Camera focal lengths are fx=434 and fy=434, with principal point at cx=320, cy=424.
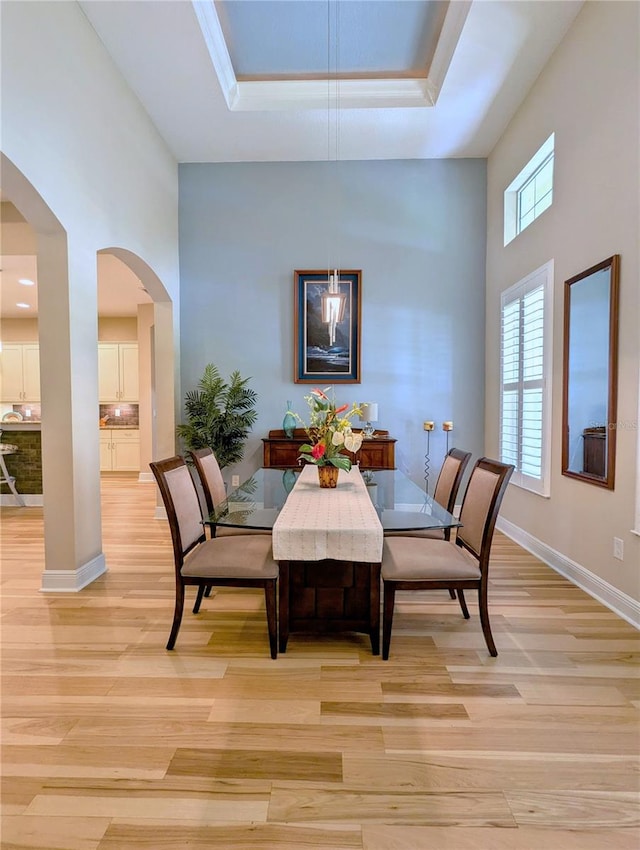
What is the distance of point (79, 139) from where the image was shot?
9.47 ft

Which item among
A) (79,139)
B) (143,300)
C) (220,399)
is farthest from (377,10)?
(143,300)

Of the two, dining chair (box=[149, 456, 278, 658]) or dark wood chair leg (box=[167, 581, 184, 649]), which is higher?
dining chair (box=[149, 456, 278, 658])

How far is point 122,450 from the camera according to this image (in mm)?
7973

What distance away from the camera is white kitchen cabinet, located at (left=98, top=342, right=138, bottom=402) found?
8.14 metres

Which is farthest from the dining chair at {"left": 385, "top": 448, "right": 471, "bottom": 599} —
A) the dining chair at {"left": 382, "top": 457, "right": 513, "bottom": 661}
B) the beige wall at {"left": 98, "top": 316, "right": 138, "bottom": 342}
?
the beige wall at {"left": 98, "top": 316, "right": 138, "bottom": 342}

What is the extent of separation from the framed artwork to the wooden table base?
291cm

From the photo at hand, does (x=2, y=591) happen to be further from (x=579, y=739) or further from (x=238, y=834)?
(x=579, y=739)

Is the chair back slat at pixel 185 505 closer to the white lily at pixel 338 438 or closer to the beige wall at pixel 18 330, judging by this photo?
the white lily at pixel 338 438

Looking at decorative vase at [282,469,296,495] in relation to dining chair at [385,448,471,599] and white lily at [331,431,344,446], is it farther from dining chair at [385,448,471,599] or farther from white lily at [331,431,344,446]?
dining chair at [385,448,471,599]

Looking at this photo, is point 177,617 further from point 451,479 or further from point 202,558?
point 451,479

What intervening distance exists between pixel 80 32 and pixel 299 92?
1748 mm

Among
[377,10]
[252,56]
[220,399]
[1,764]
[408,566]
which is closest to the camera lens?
[1,764]

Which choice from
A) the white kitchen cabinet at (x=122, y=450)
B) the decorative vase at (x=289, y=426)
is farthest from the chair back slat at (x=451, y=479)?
the white kitchen cabinet at (x=122, y=450)

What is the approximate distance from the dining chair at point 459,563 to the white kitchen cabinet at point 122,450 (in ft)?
22.4
